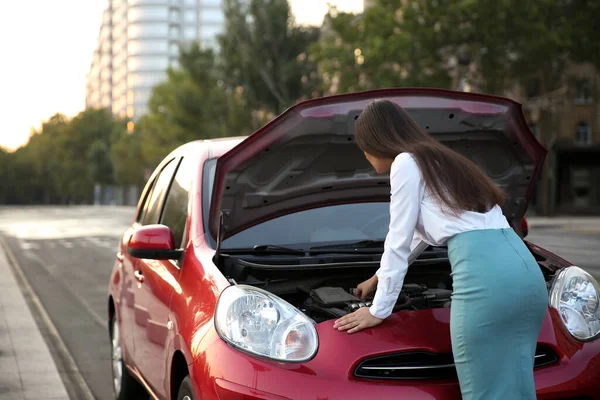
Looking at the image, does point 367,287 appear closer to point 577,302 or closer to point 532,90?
point 577,302

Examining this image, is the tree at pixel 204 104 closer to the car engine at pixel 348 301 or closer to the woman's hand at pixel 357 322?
the car engine at pixel 348 301

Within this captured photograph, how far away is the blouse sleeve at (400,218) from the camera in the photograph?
9.46ft

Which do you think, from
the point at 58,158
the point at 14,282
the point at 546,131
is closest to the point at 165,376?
the point at 14,282

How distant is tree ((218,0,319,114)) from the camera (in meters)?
45.2

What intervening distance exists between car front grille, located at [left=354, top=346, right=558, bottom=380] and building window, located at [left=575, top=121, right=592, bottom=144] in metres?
44.9

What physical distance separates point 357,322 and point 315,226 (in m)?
1.41

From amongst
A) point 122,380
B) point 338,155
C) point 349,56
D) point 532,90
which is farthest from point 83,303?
point 532,90

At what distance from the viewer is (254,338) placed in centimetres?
315

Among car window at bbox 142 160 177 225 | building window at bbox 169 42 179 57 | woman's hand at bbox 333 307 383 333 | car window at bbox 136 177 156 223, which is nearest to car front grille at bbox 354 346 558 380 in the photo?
woman's hand at bbox 333 307 383 333

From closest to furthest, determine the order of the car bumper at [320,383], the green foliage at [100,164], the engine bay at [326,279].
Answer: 1. the car bumper at [320,383]
2. the engine bay at [326,279]
3. the green foliage at [100,164]

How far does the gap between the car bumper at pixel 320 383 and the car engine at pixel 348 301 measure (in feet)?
1.79

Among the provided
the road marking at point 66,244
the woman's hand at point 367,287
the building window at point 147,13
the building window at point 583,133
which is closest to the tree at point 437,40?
the road marking at point 66,244

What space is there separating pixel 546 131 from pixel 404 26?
14.0 meters

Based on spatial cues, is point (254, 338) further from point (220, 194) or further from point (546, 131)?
point (546, 131)
